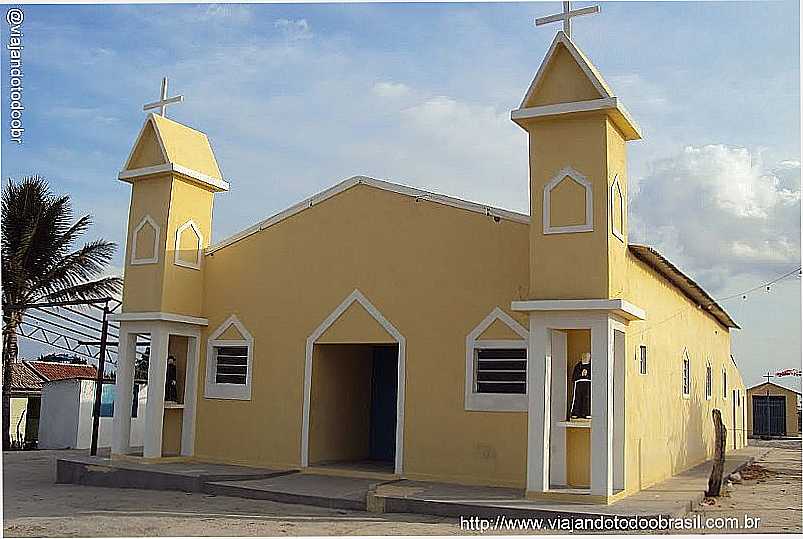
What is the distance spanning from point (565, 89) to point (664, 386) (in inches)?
227

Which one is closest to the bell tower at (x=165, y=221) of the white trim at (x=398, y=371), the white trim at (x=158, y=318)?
the white trim at (x=158, y=318)

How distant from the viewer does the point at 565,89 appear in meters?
11.5

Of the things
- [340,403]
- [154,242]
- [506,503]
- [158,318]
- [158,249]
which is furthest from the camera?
[154,242]

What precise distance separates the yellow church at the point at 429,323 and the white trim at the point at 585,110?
0.03m

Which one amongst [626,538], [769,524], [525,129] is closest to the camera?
[626,538]

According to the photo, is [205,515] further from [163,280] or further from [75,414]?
[75,414]

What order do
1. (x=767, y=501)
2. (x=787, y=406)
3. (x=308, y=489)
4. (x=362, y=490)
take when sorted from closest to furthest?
(x=362, y=490) → (x=308, y=489) → (x=767, y=501) → (x=787, y=406)

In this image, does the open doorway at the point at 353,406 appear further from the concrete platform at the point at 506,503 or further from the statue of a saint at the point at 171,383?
the statue of a saint at the point at 171,383

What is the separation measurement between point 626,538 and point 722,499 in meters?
3.81

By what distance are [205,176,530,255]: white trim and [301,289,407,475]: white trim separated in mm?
1729

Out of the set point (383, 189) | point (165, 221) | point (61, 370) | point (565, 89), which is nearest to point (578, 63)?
point (565, 89)

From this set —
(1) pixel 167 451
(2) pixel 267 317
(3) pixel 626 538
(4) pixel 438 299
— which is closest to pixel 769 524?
(3) pixel 626 538

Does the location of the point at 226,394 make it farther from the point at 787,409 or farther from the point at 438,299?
the point at 787,409

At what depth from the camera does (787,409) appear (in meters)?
32.7
